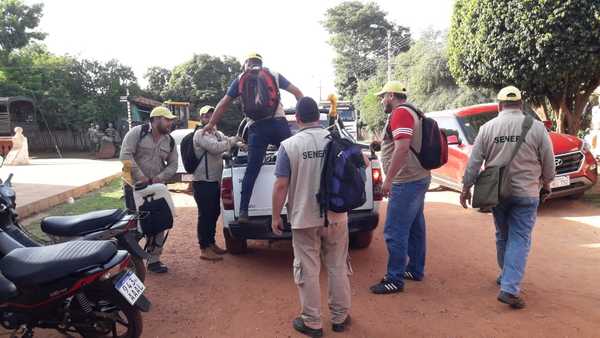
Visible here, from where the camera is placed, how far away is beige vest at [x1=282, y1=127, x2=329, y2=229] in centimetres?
331

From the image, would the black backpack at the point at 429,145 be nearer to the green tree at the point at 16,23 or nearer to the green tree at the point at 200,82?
the green tree at the point at 16,23

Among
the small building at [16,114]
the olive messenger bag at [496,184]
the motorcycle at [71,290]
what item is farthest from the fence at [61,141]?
the olive messenger bag at [496,184]

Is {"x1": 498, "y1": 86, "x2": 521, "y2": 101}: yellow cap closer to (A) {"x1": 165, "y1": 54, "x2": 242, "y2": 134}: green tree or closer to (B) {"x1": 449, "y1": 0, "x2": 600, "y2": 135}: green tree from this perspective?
(B) {"x1": 449, "y1": 0, "x2": 600, "y2": 135}: green tree

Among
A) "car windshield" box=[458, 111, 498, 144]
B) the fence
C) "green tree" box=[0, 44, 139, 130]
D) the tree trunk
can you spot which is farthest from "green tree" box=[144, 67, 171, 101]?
"car windshield" box=[458, 111, 498, 144]

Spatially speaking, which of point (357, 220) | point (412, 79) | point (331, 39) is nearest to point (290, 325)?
point (357, 220)

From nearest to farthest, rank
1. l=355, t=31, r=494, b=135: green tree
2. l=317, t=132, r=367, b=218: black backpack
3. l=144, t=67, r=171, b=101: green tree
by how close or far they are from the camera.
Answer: l=317, t=132, r=367, b=218: black backpack, l=355, t=31, r=494, b=135: green tree, l=144, t=67, r=171, b=101: green tree

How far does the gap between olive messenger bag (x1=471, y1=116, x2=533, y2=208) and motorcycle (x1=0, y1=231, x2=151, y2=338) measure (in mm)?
2761

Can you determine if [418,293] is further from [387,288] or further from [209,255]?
[209,255]

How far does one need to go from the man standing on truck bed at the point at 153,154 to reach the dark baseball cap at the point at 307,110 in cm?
216

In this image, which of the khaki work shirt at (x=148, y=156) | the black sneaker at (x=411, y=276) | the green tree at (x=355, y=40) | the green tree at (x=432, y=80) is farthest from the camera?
the green tree at (x=355, y=40)

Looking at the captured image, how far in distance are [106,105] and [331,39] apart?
22.9m

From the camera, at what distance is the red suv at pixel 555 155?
719 centimetres

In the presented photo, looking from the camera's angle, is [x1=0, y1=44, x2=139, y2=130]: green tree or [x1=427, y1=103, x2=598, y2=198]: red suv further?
[x1=0, y1=44, x2=139, y2=130]: green tree

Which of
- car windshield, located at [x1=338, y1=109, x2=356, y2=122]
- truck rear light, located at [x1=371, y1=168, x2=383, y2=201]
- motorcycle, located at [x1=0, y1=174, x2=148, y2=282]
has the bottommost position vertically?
motorcycle, located at [x1=0, y1=174, x2=148, y2=282]
